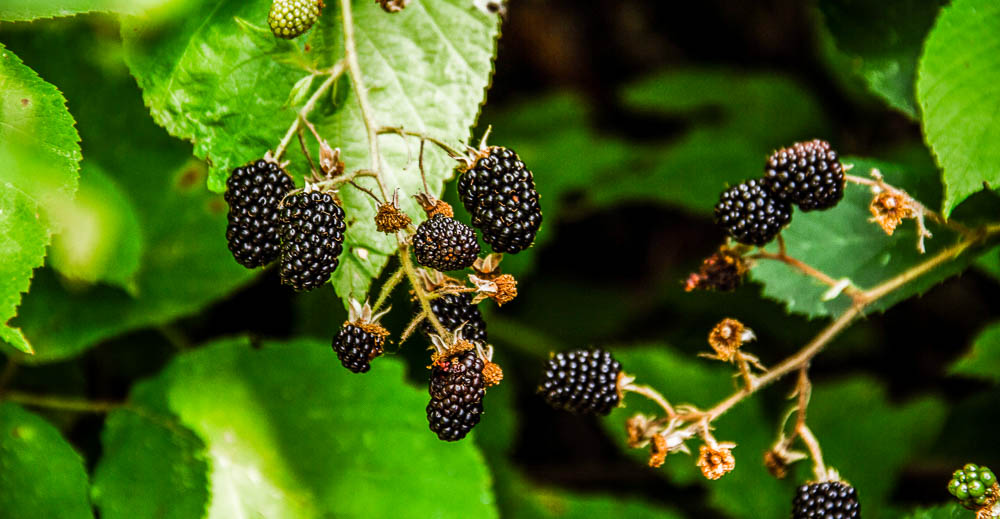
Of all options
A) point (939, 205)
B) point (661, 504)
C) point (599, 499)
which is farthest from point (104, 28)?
point (661, 504)

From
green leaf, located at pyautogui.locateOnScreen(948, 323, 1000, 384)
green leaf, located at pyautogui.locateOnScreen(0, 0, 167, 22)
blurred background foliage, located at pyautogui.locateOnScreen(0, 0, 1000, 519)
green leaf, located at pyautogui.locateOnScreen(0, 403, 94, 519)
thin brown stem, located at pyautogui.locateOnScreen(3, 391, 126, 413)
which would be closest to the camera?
green leaf, located at pyautogui.locateOnScreen(0, 0, 167, 22)

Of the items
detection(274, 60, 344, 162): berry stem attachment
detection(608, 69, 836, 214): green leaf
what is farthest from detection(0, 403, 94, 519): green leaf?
detection(608, 69, 836, 214): green leaf

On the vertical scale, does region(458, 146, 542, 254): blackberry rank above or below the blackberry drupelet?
above

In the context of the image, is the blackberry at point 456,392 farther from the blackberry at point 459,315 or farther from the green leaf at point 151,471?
the green leaf at point 151,471

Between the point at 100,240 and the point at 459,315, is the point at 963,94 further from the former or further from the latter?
the point at 100,240

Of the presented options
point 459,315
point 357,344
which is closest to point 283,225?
point 357,344

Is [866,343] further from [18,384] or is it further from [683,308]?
[18,384]

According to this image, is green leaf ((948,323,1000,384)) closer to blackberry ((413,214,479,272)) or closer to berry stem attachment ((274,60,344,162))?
blackberry ((413,214,479,272))
